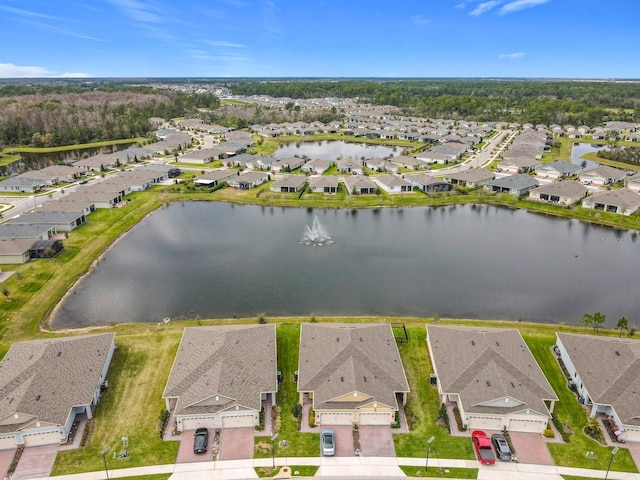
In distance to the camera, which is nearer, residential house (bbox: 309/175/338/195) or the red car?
the red car

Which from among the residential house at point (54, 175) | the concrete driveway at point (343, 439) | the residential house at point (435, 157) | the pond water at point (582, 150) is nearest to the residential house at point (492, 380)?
the concrete driveway at point (343, 439)

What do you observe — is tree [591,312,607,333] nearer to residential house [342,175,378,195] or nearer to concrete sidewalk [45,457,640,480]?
concrete sidewalk [45,457,640,480]

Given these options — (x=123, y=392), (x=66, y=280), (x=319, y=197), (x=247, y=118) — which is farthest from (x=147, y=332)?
(x=247, y=118)

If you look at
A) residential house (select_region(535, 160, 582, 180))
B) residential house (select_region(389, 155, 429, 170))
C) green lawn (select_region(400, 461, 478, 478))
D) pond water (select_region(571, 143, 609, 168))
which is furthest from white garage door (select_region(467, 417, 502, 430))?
pond water (select_region(571, 143, 609, 168))

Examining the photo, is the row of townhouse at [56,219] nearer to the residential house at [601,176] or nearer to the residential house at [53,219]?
the residential house at [53,219]

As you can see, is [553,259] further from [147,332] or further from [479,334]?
[147,332]

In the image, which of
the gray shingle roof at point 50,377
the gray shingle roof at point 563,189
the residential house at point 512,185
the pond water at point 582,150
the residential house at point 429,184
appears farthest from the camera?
the pond water at point 582,150
